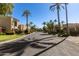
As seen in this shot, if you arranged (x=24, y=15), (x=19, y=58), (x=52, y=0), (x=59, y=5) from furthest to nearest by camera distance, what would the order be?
(x=24, y=15), (x=59, y=5), (x=52, y=0), (x=19, y=58)

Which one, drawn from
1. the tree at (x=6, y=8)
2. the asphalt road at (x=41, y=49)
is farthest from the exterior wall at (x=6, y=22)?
the asphalt road at (x=41, y=49)

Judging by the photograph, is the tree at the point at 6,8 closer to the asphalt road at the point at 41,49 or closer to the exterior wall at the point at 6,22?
the asphalt road at the point at 41,49

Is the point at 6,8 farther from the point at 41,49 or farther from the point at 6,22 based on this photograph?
the point at 6,22

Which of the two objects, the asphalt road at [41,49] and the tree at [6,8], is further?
the tree at [6,8]

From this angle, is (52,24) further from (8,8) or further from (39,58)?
(39,58)

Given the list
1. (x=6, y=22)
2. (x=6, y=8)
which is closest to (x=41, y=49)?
(x=6, y=8)

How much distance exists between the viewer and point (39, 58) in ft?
46.4

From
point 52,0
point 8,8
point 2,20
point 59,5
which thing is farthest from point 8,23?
point 52,0

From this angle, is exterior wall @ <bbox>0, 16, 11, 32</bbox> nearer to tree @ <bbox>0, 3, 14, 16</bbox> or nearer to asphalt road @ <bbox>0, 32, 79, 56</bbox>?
tree @ <bbox>0, 3, 14, 16</bbox>

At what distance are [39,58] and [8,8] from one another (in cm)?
3334

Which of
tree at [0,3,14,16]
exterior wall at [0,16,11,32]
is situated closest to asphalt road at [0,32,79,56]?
tree at [0,3,14,16]

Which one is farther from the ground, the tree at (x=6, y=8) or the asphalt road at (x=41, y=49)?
the tree at (x=6, y=8)

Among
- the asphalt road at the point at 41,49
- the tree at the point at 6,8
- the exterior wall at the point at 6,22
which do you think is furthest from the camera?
the exterior wall at the point at 6,22

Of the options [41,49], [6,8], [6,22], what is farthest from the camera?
[6,22]
